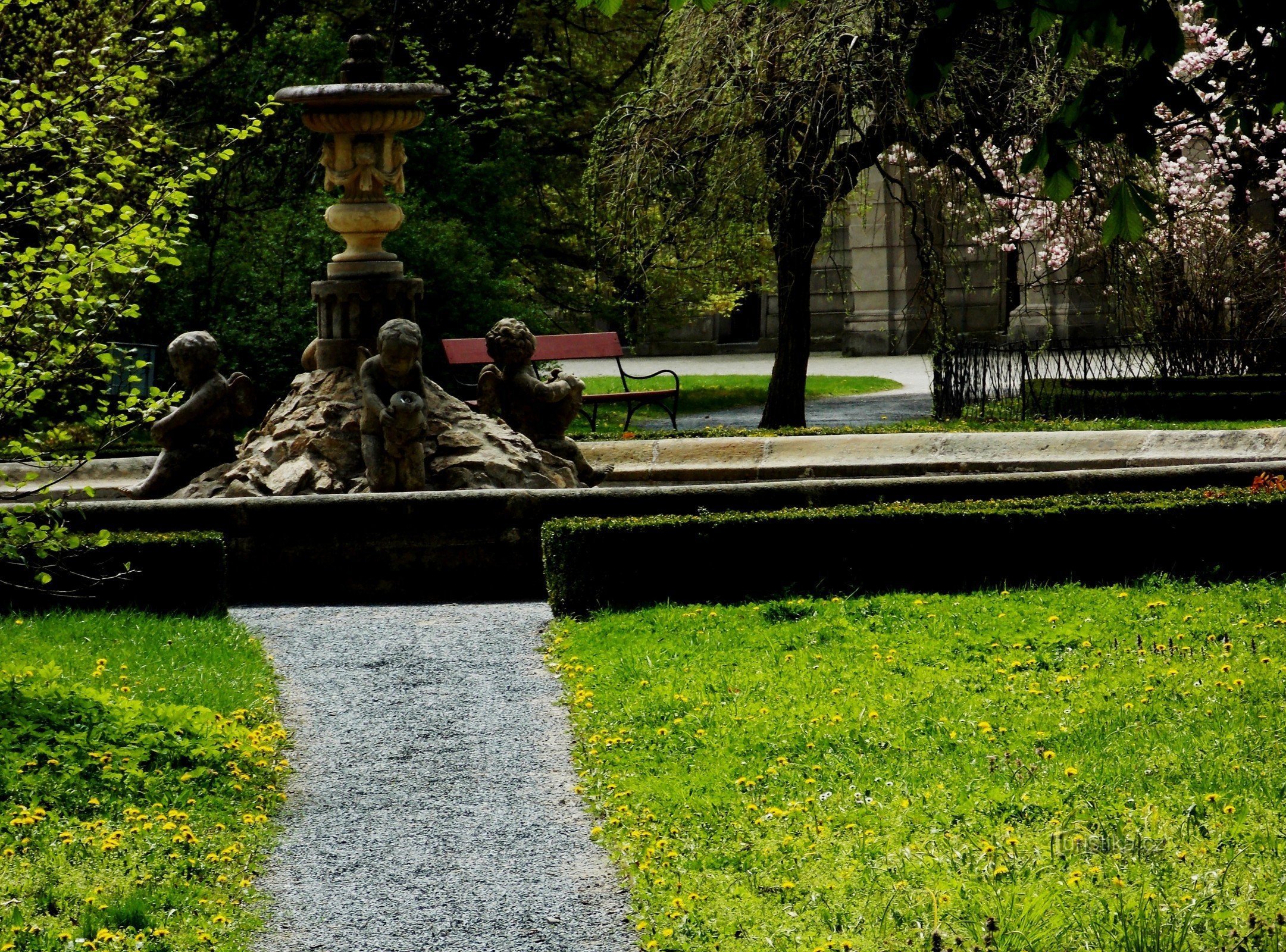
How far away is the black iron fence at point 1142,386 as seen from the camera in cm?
1595

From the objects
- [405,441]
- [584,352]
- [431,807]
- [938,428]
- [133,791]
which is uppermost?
[584,352]

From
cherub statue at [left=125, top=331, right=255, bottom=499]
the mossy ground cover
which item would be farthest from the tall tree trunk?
the mossy ground cover

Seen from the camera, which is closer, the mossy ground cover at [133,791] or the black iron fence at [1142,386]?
the mossy ground cover at [133,791]

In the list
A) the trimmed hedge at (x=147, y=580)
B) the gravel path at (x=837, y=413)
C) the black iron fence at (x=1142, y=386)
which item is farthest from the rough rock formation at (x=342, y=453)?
the gravel path at (x=837, y=413)

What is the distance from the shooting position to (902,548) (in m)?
8.54

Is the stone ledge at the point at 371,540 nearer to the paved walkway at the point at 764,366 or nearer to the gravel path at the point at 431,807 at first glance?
the gravel path at the point at 431,807

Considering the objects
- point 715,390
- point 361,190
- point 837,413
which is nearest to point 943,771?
point 361,190

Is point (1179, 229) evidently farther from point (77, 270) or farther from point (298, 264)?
point (77, 270)

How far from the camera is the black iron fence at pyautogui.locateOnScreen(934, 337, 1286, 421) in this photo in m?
16.0

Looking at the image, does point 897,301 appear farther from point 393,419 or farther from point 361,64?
point 393,419

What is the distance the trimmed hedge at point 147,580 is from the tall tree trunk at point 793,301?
26.1ft

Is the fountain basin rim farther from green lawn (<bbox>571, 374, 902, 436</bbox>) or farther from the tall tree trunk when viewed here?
green lawn (<bbox>571, 374, 902, 436</bbox>)

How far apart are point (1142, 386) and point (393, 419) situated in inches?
391

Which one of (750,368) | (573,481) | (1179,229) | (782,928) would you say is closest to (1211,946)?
(782,928)
